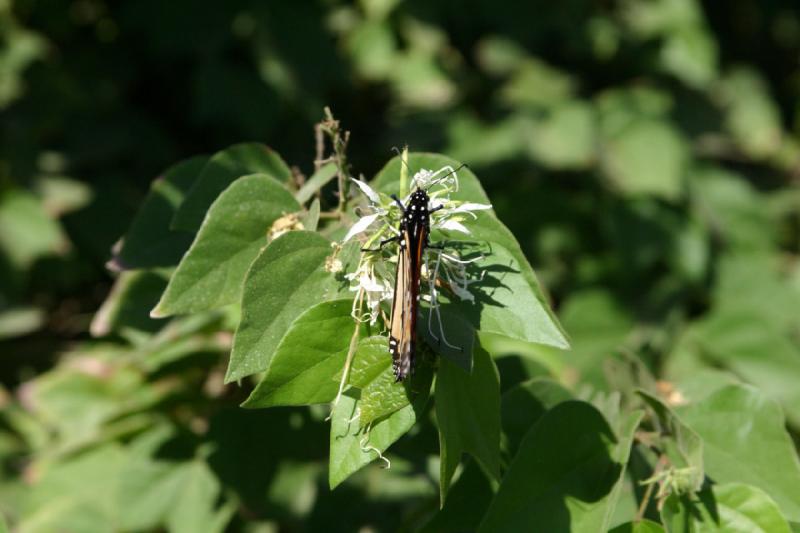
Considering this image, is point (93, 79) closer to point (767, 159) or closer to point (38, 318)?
point (38, 318)

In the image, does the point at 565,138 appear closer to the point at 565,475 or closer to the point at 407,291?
the point at 565,475

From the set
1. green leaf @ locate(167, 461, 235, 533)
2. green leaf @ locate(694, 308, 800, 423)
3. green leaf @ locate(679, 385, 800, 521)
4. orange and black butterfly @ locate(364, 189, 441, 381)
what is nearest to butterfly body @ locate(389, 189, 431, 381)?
orange and black butterfly @ locate(364, 189, 441, 381)

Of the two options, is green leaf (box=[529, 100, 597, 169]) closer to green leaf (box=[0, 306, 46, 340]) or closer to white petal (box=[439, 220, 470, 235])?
green leaf (box=[0, 306, 46, 340])

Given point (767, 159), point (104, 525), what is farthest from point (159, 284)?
point (767, 159)

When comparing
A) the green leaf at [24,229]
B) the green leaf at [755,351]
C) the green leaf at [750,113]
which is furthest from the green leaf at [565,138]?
the green leaf at [24,229]

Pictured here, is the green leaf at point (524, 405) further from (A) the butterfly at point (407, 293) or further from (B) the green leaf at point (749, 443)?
(A) the butterfly at point (407, 293)
